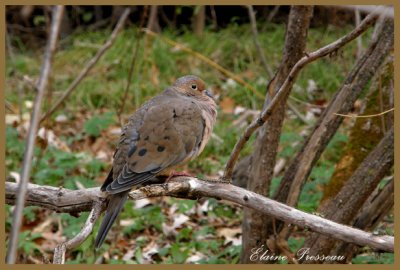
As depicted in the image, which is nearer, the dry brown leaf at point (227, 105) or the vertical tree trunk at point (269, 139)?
the vertical tree trunk at point (269, 139)

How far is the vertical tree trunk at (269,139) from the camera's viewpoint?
12.8 ft

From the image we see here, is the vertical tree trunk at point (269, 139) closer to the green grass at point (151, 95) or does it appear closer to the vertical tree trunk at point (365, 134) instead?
the green grass at point (151, 95)

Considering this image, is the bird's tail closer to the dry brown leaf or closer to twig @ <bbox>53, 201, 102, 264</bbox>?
twig @ <bbox>53, 201, 102, 264</bbox>

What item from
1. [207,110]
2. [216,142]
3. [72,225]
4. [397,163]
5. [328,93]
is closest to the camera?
[397,163]

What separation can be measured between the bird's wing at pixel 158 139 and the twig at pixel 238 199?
18 centimetres

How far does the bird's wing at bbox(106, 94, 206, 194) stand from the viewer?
3559 mm

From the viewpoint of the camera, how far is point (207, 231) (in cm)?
521

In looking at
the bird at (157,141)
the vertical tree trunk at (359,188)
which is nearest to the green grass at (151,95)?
the vertical tree trunk at (359,188)

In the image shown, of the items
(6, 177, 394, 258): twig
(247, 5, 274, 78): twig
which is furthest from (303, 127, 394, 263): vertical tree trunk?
(247, 5, 274, 78): twig

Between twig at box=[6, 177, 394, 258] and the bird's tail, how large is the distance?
109 mm

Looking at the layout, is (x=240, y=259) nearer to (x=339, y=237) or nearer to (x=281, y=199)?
(x=281, y=199)

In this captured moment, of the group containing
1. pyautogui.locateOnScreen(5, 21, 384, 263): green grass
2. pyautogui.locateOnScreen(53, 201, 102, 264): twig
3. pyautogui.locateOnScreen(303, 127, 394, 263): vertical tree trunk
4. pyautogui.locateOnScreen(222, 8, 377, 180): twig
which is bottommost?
pyautogui.locateOnScreen(5, 21, 384, 263): green grass

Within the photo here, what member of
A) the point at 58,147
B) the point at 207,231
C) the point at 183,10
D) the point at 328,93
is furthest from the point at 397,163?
the point at 183,10

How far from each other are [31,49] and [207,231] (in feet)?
17.4
